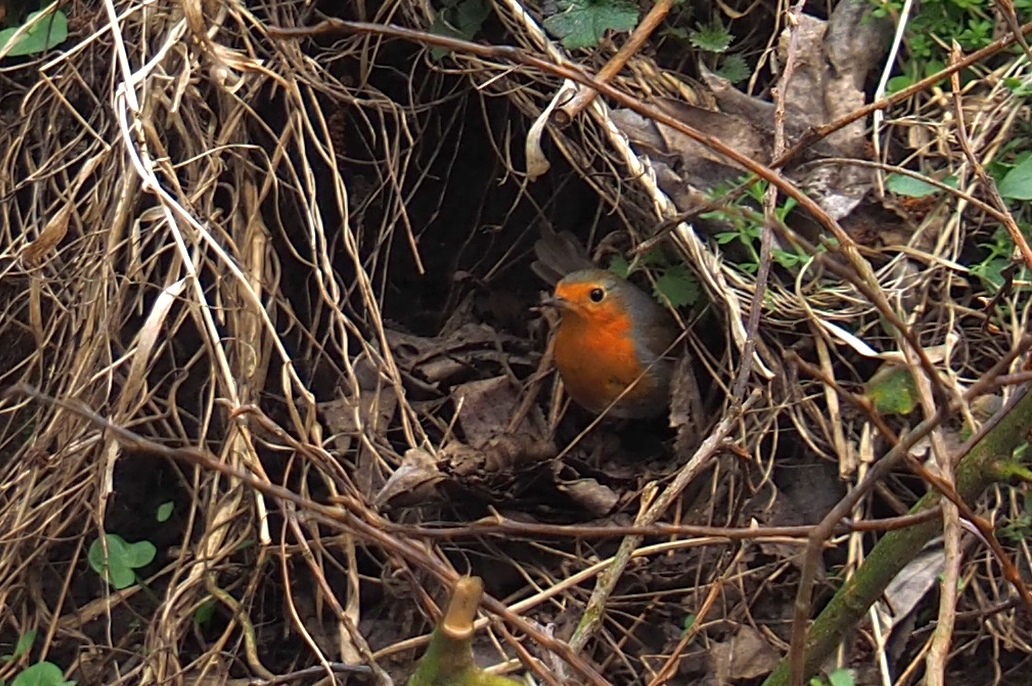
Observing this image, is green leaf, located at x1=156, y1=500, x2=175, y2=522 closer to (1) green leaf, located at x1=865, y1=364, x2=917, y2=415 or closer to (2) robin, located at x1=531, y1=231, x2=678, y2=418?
(2) robin, located at x1=531, y1=231, x2=678, y2=418

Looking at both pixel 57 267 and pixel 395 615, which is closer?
pixel 395 615

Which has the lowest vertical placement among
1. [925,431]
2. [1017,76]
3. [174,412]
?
[174,412]

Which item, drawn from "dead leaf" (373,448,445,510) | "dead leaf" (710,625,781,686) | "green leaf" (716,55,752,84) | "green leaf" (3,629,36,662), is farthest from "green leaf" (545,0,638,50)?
"green leaf" (3,629,36,662)

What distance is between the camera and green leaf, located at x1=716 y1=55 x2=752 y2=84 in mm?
3328

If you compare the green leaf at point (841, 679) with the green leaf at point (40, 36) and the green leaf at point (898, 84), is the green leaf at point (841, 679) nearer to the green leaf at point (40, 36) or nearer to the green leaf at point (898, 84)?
the green leaf at point (898, 84)

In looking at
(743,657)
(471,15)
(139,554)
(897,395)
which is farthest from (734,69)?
(139,554)

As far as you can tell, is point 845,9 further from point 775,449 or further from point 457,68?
point 775,449

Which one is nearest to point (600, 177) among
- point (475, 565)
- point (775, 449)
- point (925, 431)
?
point (775, 449)

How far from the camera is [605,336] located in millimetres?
3391

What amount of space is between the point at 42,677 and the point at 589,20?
1984 millimetres

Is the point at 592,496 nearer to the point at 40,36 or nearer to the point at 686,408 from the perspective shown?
the point at 686,408

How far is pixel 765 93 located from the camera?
11.0 feet

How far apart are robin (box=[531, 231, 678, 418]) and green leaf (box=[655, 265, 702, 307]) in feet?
0.77

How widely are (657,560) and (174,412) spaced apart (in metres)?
1.18
